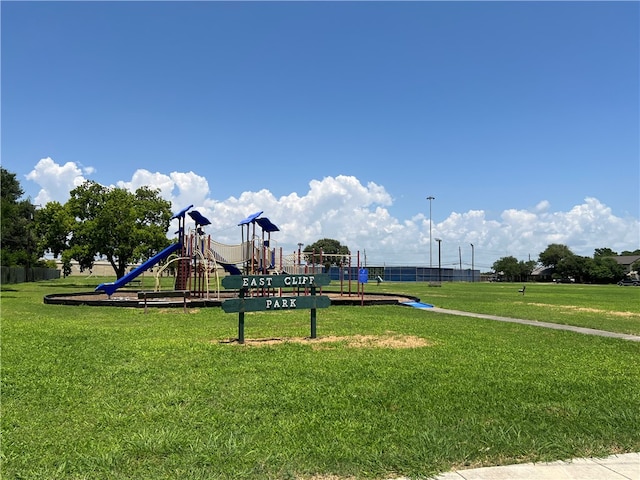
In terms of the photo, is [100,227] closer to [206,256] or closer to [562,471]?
[206,256]

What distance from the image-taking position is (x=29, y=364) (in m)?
7.11

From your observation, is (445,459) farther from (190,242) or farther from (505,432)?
(190,242)

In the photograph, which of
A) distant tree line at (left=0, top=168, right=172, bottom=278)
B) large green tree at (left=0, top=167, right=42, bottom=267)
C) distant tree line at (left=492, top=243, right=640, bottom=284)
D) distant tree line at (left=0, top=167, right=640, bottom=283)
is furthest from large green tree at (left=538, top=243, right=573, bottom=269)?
large green tree at (left=0, top=167, right=42, bottom=267)

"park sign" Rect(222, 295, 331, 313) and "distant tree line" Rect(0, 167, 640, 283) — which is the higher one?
"distant tree line" Rect(0, 167, 640, 283)

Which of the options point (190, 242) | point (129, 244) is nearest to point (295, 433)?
point (190, 242)

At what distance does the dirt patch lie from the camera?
9.20 metres

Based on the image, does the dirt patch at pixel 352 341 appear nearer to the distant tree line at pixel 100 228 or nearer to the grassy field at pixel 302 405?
the grassy field at pixel 302 405

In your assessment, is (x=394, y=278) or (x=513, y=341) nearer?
(x=513, y=341)

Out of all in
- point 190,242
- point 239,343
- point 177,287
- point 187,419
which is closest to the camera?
point 187,419

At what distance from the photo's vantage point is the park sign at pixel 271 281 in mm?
9500

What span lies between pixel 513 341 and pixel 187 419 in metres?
7.56

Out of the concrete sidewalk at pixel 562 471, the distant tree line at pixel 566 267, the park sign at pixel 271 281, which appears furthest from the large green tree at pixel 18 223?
the distant tree line at pixel 566 267

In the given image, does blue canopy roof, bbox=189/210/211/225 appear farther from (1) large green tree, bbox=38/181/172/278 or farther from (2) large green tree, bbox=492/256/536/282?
(2) large green tree, bbox=492/256/536/282

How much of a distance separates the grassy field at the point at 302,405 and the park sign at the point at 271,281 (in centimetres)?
114
